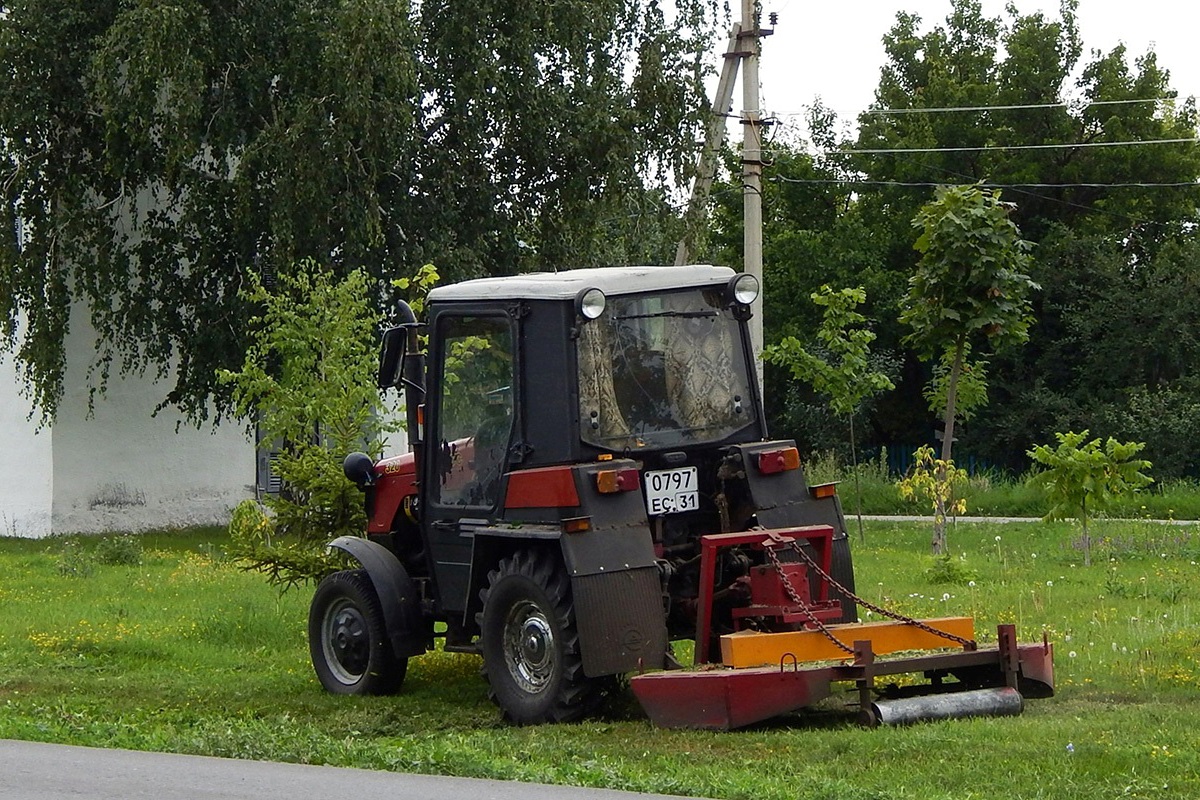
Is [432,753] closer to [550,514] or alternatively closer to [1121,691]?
[550,514]

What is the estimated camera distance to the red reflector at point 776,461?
10.2 metres

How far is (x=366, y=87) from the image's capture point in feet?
77.9

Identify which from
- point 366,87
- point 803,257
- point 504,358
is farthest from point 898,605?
point 803,257

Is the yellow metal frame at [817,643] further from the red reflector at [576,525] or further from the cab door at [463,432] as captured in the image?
the cab door at [463,432]

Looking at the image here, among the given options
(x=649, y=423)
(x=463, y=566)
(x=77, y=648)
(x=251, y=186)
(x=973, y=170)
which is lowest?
(x=77, y=648)

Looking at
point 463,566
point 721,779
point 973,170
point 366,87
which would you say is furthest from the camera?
point 973,170

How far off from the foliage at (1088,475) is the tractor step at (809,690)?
1047cm

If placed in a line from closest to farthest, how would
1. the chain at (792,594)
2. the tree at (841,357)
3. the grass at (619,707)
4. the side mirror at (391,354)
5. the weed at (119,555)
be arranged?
the grass at (619,707) → the chain at (792,594) → the side mirror at (391,354) → the weed at (119,555) → the tree at (841,357)

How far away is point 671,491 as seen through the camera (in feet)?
33.2

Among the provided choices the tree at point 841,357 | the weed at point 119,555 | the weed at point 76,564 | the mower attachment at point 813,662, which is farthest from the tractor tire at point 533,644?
the tree at point 841,357

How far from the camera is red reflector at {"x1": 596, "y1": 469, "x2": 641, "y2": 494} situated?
952 cm

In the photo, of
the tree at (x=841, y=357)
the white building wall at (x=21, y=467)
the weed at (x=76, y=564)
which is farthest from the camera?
the white building wall at (x=21, y=467)

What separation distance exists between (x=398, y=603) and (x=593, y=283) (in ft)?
8.44

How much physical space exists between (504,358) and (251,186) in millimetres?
15811
